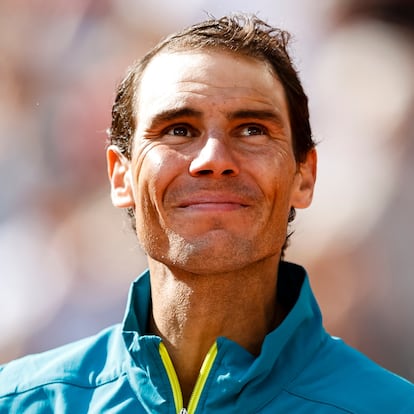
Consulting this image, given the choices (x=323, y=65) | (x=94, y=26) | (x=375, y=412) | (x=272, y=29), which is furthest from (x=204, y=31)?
(x=94, y=26)

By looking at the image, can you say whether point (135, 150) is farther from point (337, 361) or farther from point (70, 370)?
point (337, 361)

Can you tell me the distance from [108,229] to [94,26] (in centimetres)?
110

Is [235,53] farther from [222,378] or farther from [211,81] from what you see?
[222,378]

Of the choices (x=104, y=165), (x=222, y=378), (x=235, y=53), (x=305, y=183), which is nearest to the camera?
(x=222, y=378)

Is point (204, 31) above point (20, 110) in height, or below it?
below

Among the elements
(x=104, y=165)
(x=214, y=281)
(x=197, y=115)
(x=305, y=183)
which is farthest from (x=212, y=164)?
(x=104, y=165)

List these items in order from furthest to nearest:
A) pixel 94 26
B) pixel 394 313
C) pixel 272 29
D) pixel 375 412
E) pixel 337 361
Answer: pixel 94 26 < pixel 394 313 < pixel 272 29 < pixel 337 361 < pixel 375 412

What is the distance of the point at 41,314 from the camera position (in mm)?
4410

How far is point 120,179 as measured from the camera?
109 inches

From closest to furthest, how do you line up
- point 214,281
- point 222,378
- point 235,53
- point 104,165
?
point 222,378, point 214,281, point 235,53, point 104,165

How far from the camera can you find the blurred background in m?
4.12

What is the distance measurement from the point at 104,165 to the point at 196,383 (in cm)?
237

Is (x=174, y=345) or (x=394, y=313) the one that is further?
(x=394, y=313)

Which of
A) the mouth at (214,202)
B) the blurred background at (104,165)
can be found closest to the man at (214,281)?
the mouth at (214,202)
